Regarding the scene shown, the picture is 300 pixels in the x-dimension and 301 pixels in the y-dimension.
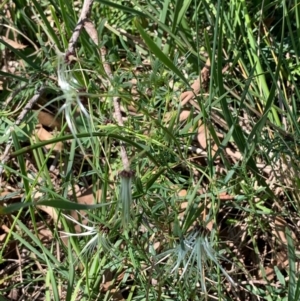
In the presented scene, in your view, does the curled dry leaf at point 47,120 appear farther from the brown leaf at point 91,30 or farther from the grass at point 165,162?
the brown leaf at point 91,30

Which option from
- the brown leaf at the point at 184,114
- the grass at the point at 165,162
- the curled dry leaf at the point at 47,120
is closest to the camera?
the grass at the point at 165,162

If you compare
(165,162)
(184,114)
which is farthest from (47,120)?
(165,162)

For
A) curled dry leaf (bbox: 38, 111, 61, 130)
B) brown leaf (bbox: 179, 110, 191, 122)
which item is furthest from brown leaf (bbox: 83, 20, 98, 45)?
curled dry leaf (bbox: 38, 111, 61, 130)

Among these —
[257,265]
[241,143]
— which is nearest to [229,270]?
[257,265]

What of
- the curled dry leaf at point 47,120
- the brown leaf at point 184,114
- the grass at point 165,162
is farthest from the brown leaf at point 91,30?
the curled dry leaf at point 47,120

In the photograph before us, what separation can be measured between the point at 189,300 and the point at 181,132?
1.40 ft

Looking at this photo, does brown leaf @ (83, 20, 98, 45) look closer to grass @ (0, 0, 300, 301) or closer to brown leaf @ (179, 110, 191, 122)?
grass @ (0, 0, 300, 301)

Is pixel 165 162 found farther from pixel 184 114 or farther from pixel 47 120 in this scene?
pixel 47 120

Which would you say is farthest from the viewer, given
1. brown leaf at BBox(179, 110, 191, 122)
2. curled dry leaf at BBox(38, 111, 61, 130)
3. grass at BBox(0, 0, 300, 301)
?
curled dry leaf at BBox(38, 111, 61, 130)

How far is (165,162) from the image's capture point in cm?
126

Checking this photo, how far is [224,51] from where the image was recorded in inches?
65.2

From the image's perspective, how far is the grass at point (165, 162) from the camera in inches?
49.8

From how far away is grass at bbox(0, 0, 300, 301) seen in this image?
1264 mm

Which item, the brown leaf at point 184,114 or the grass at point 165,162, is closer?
the grass at point 165,162
